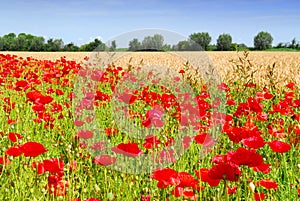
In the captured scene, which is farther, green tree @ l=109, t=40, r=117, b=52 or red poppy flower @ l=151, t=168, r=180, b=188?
green tree @ l=109, t=40, r=117, b=52

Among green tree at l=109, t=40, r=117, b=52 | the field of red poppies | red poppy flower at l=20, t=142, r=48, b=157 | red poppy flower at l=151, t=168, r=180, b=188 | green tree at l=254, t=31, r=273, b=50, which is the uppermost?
green tree at l=254, t=31, r=273, b=50

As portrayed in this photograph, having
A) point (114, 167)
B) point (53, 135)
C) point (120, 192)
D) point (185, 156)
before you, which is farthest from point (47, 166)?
point (53, 135)

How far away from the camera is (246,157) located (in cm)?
153

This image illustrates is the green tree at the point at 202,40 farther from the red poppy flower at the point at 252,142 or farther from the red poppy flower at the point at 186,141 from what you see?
the red poppy flower at the point at 252,142

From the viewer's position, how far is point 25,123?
358 cm

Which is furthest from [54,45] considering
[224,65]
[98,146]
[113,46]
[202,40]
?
[98,146]

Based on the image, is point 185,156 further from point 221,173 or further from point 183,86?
point 183,86

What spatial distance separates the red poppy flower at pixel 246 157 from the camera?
1518 millimetres

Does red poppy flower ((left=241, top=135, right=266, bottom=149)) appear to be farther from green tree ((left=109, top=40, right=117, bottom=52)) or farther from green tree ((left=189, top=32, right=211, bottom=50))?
green tree ((left=189, top=32, right=211, bottom=50))

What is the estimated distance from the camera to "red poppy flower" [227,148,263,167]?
1.52 meters

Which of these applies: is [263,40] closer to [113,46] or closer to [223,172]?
Answer: [113,46]

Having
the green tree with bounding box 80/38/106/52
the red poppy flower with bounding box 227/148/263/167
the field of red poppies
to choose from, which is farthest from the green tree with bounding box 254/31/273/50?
the red poppy flower with bounding box 227/148/263/167

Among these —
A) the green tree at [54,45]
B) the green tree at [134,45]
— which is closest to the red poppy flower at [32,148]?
the green tree at [134,45]

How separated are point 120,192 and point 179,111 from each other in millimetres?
1493
